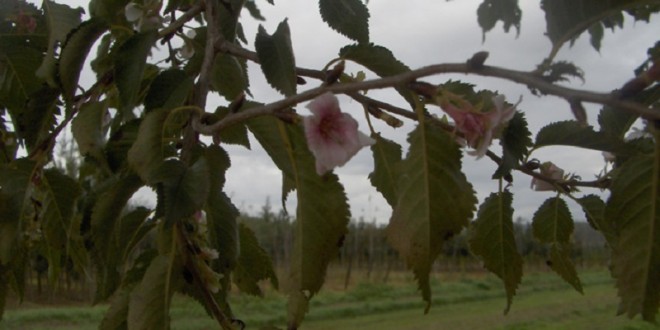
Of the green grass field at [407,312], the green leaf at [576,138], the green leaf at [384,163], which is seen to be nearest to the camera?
the green leaf at [576,138]

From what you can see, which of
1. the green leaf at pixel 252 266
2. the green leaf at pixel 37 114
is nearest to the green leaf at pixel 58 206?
the green leaf at pixel 37 114

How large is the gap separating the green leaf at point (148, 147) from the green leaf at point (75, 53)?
0.22 meters

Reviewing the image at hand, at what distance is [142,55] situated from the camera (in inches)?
34.3

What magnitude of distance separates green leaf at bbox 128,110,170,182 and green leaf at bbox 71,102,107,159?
0.21 meters

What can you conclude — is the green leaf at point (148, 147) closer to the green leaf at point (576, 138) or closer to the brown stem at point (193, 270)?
the brown stem at point (193, 270)

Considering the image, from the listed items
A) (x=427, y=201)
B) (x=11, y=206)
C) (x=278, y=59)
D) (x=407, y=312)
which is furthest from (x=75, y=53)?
(x=407, y=312)

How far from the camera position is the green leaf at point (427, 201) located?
0.58 metres

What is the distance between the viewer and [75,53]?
0.92 meters

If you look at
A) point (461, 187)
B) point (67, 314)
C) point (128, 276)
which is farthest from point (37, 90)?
point (67, 314)

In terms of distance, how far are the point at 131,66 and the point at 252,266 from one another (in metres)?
0.34

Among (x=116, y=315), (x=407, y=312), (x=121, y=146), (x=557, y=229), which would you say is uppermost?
(x=121, y=146)

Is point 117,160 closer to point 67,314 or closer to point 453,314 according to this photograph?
point 67,314

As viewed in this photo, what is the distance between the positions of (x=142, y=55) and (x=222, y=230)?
253 mm

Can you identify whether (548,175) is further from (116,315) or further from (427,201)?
(116,315)
